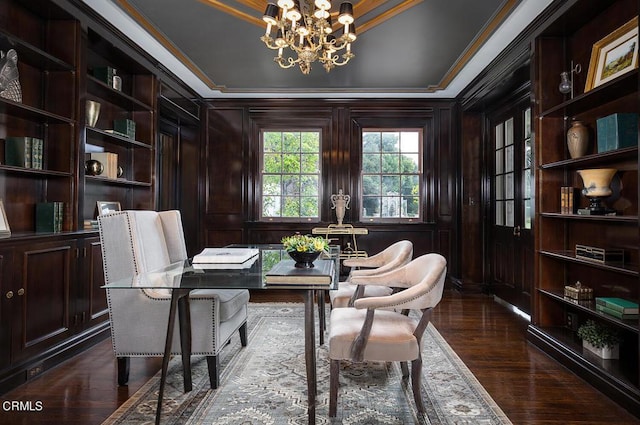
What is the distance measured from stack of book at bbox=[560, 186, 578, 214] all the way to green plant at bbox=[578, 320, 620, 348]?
0.83 meters

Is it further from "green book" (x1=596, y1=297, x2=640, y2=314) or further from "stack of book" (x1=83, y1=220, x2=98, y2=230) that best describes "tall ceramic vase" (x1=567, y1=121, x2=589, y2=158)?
"stack of book" (x1=83, y1=220, x2=98, y2=230)

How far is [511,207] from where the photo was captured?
447 cm

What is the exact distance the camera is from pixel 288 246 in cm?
223

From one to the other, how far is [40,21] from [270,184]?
127 inches

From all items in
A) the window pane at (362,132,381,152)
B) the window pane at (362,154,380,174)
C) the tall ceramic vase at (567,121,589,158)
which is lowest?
the tall ceramic vase at (567,121,589,158)

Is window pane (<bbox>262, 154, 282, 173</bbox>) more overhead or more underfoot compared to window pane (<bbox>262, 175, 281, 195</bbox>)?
more overhead

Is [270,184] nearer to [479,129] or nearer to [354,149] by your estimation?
[354,149]

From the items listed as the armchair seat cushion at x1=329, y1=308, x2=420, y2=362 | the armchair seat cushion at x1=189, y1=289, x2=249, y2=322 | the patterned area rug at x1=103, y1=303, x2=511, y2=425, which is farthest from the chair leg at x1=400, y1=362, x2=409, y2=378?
the armchair seat cushion at x1=189, y1=289, x2=249, y2=322

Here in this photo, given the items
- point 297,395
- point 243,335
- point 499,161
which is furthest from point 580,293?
point 243,335

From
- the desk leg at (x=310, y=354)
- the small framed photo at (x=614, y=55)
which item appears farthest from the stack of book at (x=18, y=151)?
the small framed photo at (x=614, y=55)

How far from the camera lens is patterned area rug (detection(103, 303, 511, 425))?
6.59 feet

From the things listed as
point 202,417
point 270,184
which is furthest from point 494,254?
point 202,417

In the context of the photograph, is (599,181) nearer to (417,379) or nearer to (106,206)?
(417,379)

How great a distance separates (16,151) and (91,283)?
3.77 feet
